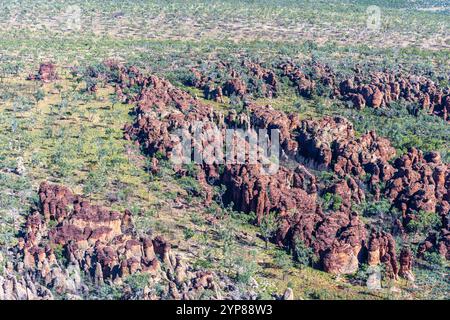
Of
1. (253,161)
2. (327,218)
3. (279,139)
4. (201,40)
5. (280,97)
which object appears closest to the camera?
(327,218)

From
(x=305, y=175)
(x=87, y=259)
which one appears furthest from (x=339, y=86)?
(x=87, y=259)

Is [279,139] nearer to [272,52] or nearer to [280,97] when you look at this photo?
[280,97]

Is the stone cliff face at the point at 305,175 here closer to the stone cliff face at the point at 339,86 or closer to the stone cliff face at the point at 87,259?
the stone cliff face at the point at 339,86

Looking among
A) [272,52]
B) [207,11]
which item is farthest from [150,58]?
[207,11]

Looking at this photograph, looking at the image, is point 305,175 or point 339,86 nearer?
point 305,175

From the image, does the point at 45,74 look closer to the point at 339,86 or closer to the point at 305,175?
the point at 339,86

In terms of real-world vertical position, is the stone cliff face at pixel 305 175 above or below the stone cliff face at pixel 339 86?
below

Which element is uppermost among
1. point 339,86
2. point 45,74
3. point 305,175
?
point 45,74

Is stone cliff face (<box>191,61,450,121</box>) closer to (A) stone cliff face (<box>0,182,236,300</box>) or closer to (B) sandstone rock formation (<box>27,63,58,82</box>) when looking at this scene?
(B) sandstone rock formation (<box>27,63,58,82</box>)

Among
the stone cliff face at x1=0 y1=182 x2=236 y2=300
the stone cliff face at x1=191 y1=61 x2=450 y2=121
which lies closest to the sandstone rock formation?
the stone cliff face at x1=191 y1=61 x2=450 y2=121

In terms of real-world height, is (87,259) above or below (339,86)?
below

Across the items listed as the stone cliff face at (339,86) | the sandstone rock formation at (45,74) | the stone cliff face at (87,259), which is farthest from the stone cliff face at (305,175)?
the sandstone rock formation at (45,74)
